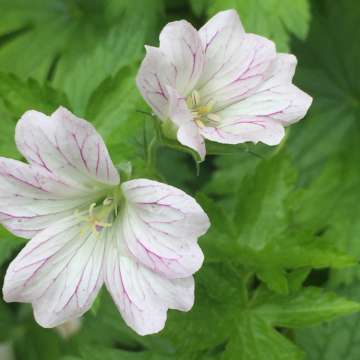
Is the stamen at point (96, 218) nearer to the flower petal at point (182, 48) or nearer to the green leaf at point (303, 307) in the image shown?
the flower petal at point (182, 48)

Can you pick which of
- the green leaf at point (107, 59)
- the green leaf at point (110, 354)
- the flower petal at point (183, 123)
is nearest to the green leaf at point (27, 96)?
the green leaf at point (107, 59)

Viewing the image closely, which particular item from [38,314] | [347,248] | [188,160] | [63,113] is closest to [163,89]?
[63,113]

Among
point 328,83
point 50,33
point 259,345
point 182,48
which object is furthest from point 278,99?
point 50,33

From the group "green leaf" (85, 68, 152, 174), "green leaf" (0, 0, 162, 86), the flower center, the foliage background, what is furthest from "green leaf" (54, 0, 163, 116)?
the flower center

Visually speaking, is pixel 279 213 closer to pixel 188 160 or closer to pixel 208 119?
pixel 208 119

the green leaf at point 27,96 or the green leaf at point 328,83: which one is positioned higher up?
the green leaf at point 27,96

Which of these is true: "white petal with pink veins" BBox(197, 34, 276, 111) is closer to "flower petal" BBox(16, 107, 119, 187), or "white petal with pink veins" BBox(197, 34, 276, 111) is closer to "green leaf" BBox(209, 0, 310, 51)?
"flower petal" BBox(16, 107, 119, 187)
